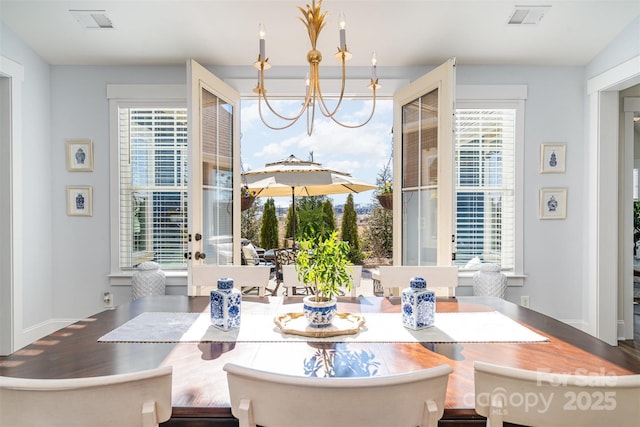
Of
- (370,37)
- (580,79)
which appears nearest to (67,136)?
(370,37)

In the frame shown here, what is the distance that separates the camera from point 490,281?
127 inches

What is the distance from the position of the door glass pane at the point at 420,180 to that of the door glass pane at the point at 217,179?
165cm

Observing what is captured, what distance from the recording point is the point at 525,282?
345 centimetres

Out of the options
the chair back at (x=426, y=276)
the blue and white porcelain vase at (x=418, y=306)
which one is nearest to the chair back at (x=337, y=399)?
the blue and white porcelain vase at (x=418, y=306)

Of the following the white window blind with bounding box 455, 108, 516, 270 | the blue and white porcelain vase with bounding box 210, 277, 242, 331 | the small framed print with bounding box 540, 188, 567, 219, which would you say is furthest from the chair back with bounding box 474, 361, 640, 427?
the small framed print with bounding box 540, 188, 567, 219

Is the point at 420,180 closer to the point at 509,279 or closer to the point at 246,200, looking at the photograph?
the point at 509,279

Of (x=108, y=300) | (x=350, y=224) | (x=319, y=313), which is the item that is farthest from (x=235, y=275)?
(x=350, y=224)

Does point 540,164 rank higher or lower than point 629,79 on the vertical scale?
lower

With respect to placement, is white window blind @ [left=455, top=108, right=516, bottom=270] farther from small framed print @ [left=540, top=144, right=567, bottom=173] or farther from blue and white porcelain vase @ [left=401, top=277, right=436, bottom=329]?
blue and white porcelain vase @ [left=401, top=277, right=436, bottom=329]

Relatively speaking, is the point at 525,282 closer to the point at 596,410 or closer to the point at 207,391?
the point at 596,410

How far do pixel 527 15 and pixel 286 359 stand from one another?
3.16 meters

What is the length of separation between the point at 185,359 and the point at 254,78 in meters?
2.89

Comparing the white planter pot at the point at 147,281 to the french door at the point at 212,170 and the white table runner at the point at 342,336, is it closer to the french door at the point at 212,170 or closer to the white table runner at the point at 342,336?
the french door at the point at 212,170

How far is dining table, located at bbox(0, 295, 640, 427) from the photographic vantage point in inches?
36.9
